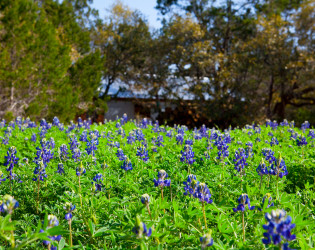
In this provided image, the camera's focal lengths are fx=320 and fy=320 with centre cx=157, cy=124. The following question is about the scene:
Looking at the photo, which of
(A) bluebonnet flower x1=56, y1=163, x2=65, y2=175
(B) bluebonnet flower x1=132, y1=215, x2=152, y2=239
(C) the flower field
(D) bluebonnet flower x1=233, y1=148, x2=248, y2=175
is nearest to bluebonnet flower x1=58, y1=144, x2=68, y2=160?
(C) the flower field

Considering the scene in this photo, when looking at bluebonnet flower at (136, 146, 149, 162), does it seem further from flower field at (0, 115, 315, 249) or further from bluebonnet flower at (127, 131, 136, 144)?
bluebonnet flower at (127, 131, 136, 144)

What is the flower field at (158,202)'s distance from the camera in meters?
1.83

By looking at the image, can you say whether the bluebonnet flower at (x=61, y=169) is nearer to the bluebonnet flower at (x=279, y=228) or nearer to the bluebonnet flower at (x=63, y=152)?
the bluebonnet flower at (x=63, y=152)

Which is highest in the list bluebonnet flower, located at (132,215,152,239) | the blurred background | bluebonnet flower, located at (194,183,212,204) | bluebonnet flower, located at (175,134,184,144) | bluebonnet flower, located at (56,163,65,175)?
the blurred background

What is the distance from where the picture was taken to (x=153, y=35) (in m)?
24.0

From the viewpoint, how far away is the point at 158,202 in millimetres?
2350

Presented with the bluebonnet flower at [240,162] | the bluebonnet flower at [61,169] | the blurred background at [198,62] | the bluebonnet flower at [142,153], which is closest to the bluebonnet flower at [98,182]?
the bluebonnet flower at [61,169]

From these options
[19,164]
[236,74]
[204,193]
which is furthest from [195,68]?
[204,193]

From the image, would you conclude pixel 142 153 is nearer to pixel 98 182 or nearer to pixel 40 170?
pixel 98 182

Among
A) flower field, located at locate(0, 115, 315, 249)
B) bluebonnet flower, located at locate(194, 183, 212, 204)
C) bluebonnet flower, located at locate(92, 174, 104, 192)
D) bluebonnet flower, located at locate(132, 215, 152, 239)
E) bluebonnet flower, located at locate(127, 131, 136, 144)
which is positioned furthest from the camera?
bluebonnet flower, located at locate(127, 131, 136, 144)

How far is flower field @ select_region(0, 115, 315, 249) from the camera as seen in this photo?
5.99 feet

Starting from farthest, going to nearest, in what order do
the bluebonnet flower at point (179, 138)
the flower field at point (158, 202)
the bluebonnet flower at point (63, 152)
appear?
the bluebonnet flower at point (179, 138) < the bluebonnet flower at point (63, 152) < the flower field at point (158, 202)

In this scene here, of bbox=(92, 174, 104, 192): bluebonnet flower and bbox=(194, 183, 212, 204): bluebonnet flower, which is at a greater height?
bbox=(194, 183, 212, 204): bluebonnet flower

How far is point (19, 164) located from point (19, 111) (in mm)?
11030
